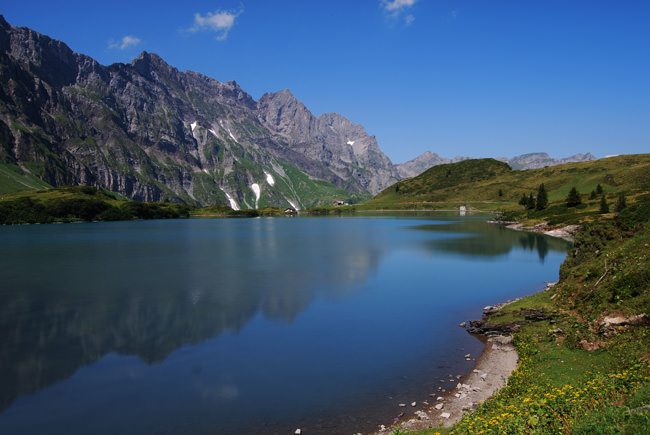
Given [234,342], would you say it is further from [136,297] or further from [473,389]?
[136,297]

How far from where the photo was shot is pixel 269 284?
52344 millimetres

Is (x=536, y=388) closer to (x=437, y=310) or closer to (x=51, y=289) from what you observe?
(x=437, y=310)

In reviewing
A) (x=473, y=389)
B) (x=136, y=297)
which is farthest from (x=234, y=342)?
(x=136, y=297)

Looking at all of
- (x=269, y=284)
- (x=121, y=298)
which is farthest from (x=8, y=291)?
(x=269, y=284)

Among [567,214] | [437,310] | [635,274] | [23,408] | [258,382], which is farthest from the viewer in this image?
[567,214]

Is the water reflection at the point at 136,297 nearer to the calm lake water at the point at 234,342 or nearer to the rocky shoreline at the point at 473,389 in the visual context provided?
the calm lake water at the point at 234,342

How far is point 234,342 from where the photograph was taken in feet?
98.2

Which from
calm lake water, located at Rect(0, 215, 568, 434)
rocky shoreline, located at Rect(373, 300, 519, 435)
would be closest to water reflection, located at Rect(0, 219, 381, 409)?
calm lake water, located at Rect(0, 215, 568, 434)

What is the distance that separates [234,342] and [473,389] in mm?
17073

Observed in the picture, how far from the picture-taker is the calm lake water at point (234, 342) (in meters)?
19.5

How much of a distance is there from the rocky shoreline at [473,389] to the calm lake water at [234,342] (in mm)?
913

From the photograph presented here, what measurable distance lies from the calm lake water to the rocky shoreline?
2.99ft

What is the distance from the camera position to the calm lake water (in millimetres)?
19531

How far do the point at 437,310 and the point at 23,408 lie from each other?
104 ft
